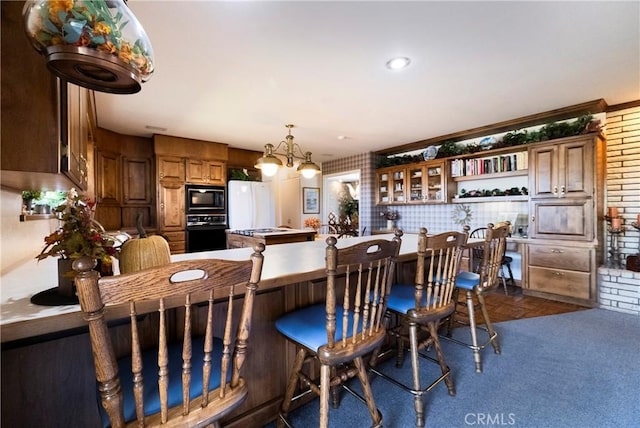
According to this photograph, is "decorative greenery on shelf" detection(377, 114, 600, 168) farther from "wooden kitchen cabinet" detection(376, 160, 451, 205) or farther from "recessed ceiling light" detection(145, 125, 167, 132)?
"recessed ceiling light" detection(145, 125, 167, 132)

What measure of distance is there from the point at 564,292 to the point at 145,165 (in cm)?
626

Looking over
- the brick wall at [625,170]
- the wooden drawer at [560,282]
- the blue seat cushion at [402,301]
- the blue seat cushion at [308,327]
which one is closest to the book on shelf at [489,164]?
the brick wall at [625,170]

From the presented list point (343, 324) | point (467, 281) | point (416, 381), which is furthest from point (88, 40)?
point (467, 281)

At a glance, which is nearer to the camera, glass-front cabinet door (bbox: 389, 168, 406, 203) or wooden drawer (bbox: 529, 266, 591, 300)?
wooden drawer (bbox: 529, 266, 591, 300)

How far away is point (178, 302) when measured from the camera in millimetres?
927

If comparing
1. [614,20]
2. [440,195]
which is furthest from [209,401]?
[440,195]

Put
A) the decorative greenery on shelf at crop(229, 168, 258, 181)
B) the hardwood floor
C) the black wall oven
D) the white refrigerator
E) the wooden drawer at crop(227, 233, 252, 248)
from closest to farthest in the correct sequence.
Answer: the hardwood floor → the wooden drawer at crop(227, 233, 252, 248) → the black wall oven → the white refrigerator → the decorative greenery on shelf at crop(229, 168, 258, 181)

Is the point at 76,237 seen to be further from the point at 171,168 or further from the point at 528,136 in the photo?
the point at 528,136

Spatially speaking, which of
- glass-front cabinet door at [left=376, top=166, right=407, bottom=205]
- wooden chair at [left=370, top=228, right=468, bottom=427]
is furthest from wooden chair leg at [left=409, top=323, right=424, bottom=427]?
glass-front cabinet door at [left=376, top=166, right=407, bottom=205]

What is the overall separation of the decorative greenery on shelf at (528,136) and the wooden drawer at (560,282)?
165cm

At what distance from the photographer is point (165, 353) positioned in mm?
756

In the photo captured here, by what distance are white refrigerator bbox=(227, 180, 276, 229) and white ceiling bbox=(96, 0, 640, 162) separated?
1349 millimetres

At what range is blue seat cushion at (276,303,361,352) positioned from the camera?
1.19 m

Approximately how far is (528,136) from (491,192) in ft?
2.87
